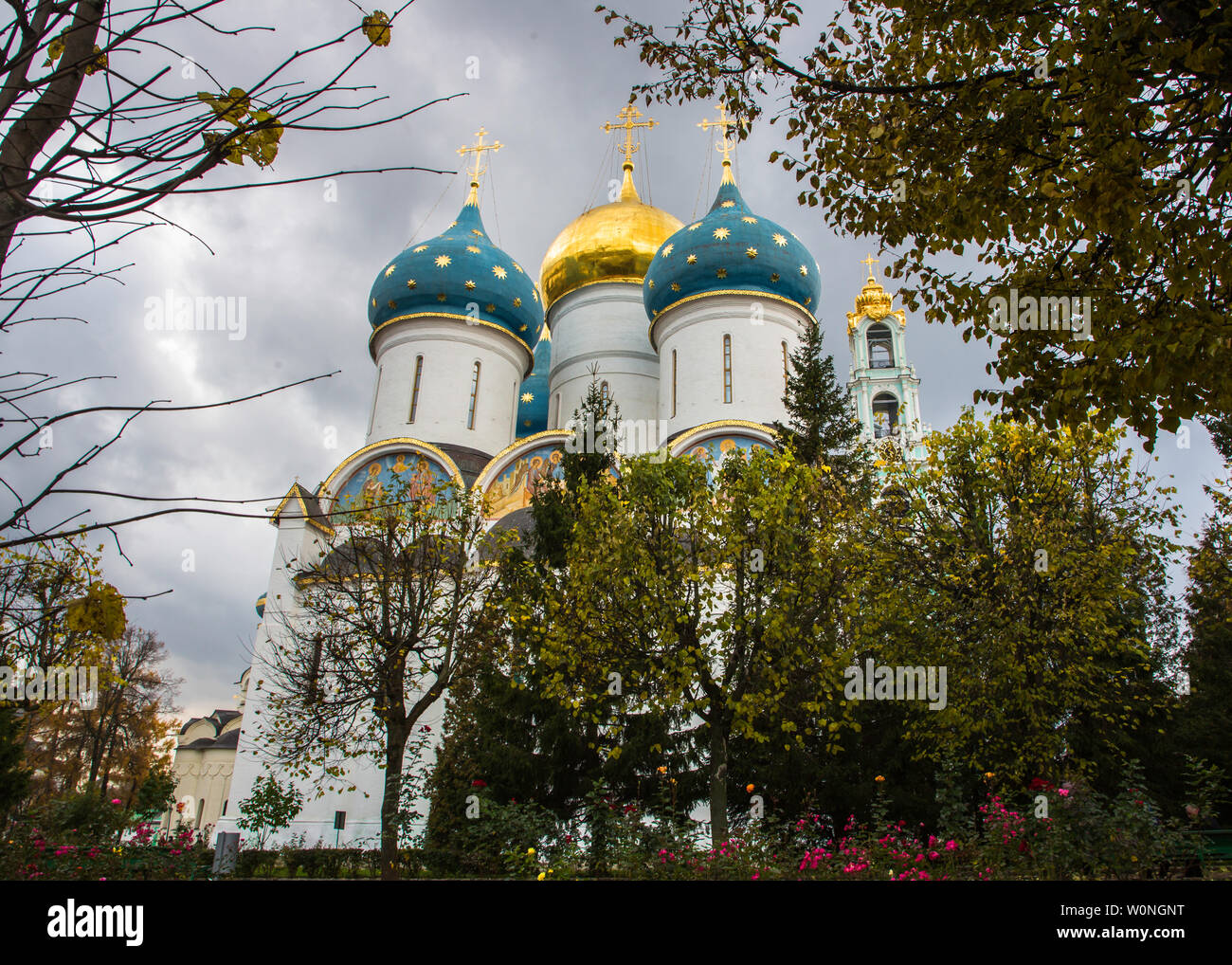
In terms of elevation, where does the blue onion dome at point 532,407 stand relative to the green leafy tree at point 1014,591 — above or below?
above

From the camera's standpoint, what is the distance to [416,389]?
2428 centimetres

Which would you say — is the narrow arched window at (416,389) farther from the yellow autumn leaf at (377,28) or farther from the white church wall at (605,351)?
the yellow autumn leaf at (377,28)

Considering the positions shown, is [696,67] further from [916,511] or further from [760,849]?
[916,511]

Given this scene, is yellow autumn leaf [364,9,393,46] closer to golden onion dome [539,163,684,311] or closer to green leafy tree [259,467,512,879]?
green leafy tree [259,467,512,879]

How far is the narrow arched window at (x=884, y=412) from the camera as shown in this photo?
31.5 meters

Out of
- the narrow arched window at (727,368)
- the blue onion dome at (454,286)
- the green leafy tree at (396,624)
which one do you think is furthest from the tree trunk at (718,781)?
the blue onion dome at (454,286)

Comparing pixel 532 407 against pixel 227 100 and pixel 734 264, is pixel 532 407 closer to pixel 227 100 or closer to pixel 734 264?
pixel 734 264

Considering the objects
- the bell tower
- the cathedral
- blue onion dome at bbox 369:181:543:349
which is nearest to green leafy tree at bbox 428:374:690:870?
the cathedral

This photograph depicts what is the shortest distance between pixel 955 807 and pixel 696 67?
277 inches

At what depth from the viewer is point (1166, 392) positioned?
14.5ft

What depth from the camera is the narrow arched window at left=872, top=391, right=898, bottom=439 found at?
103 feet

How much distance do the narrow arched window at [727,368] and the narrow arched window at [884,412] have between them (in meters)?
10.6

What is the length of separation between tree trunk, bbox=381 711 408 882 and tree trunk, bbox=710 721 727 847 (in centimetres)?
417
